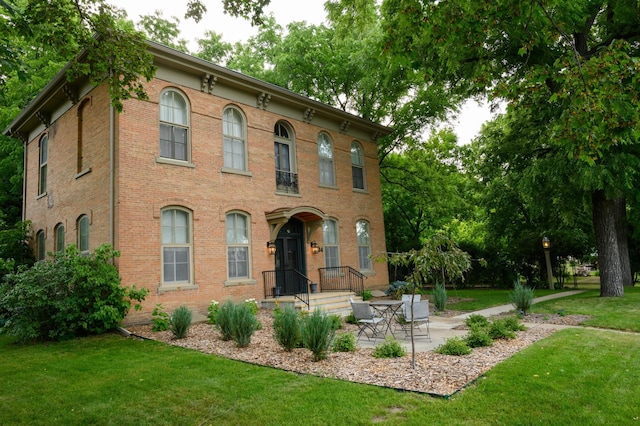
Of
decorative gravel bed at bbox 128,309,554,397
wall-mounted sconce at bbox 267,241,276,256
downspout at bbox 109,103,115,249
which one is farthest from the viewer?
wall-mounted sconce at bbox 267,241,276,256

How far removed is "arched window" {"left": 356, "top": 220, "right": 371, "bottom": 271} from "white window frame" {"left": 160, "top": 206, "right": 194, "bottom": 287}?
8.07 m

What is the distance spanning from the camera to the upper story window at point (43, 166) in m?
16.2

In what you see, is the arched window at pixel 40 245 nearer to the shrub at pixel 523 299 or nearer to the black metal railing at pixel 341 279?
the black metal railing at pixel 341 279

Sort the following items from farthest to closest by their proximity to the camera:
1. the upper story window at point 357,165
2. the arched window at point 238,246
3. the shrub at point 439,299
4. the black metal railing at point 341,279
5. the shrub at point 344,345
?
the upper story window at point 357,165
the black metal railing at point 341,279
the shrub at point 439,299
the arched window at point 238,246
the shrub at point 344,345

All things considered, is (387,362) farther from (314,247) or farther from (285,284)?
(314,247)

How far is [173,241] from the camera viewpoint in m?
12.1

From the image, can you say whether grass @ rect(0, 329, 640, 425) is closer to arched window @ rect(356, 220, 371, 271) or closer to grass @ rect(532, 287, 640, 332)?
grass @ rect(532, 287, 640, 332)

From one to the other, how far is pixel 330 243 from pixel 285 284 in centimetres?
286

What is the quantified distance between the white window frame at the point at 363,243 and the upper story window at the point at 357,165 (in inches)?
68.9

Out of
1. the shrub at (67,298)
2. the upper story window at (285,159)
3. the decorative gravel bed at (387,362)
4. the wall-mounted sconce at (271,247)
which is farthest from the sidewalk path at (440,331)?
the upper story window at (285,159)

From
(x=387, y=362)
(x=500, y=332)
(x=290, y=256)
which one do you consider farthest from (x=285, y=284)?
(x=387, y=362)

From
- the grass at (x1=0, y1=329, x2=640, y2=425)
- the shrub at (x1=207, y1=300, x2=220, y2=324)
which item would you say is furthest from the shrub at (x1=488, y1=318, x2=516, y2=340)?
the shrub at (x1=207, y1=300, x2=220, y2=324)

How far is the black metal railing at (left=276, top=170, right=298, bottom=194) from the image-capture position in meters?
15.4

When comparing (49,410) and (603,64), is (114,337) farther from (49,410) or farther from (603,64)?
(603,64)
